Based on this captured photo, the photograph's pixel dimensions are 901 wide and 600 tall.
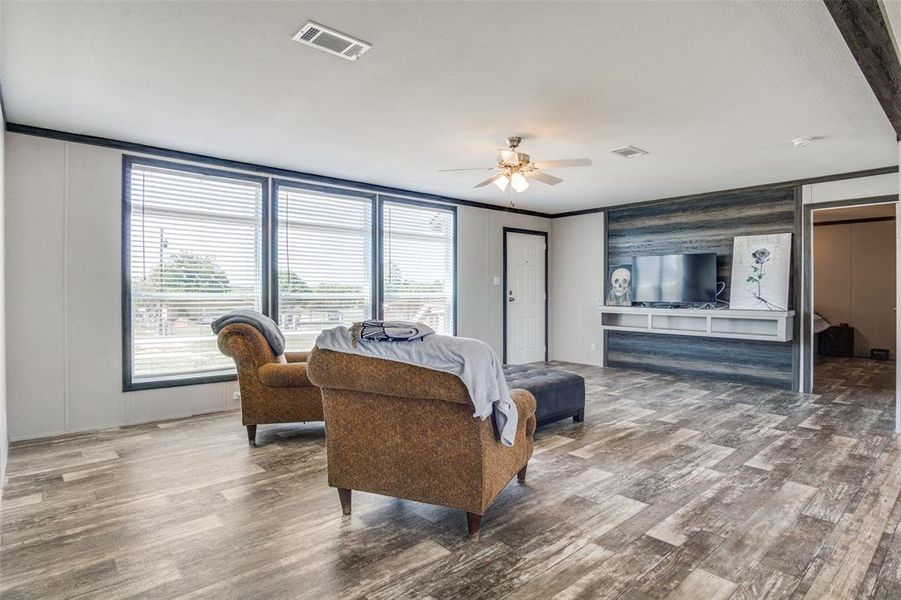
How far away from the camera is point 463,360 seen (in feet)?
7.09

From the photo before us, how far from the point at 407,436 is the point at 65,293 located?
3567 mm

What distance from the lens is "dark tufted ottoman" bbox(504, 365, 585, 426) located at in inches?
157

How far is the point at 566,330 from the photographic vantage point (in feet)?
27.0

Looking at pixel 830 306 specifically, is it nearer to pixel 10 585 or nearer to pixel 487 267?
pixel 487 267

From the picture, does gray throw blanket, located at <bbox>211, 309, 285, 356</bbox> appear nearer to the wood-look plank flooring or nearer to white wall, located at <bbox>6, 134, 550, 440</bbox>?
the wood-look plank flooring

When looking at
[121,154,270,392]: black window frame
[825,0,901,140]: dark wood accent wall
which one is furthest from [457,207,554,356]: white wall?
[825,0,901,140]: dark wood accent wall

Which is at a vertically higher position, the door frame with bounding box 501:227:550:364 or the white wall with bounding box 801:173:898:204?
the white wall with bounding box 801:173:898:204

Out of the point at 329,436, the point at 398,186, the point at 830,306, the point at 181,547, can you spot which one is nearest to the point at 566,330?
the point at 398,186

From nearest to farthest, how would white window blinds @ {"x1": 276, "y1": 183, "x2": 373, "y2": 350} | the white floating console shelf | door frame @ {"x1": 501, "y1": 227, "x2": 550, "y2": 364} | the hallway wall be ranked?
white window blinds @ {"x1": 276, "y1": 183, "x2": 373, "y2": 350}, the white floating console shelf, door frame @ {"x1": 501, "y1": 227, "x2": 550, "y2": 364}, the hallway wall

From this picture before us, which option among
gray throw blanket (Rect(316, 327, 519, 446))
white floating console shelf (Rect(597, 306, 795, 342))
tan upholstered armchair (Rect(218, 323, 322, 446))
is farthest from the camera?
white floating console shelf (Rect(597, 306, 795, 342))

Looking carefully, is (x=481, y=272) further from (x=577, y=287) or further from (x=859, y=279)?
(x=859, y=279)

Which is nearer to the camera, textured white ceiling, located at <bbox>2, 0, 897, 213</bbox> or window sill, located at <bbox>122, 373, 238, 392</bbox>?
textured white ceiling, located at <bbox>2, 0, 897, 213</bbox>

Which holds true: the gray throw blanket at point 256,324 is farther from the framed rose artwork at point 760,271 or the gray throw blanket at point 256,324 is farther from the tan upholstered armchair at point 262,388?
the framed rose artwork at point 760,271

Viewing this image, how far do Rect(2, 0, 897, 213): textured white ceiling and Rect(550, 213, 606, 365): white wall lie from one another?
2968 mm
